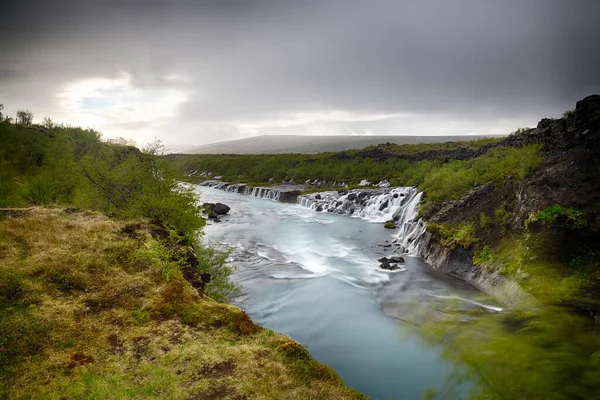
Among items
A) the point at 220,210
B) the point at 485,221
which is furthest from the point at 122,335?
the point at 220,210

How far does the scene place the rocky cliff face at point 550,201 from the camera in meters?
19.3

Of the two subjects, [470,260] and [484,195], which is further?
[484,195]

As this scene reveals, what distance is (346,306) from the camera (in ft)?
72.8

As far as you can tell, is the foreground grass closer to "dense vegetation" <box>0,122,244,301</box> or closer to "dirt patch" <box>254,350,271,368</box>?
"dirt patch" <box>254,350,271,368</box>

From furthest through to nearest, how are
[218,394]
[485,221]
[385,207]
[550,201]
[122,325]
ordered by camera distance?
[385,207] → [485,221] → [550,201] → [122,325] → [218,394]

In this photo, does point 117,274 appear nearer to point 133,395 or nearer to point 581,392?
point 133,395

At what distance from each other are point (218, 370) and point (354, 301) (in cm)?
1499

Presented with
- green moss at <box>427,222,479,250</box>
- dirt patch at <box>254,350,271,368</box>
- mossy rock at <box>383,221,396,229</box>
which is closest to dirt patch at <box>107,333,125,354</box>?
dirt patch at <box>254,350,271,368</box>

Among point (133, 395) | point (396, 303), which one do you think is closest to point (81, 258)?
point (133, 395)

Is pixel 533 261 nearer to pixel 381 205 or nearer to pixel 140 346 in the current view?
pixel 140 346

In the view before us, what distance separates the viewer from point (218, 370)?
9508 mm

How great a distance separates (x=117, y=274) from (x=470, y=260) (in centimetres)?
2434

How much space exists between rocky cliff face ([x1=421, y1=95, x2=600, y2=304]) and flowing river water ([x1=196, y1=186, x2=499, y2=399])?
1.48m

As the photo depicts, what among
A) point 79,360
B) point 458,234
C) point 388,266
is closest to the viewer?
point 79,360
